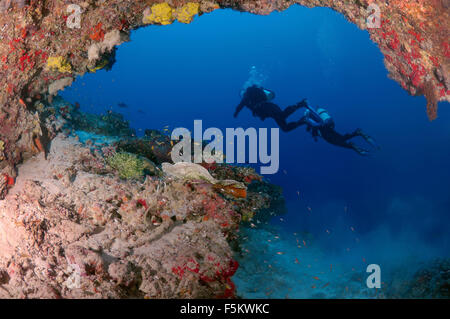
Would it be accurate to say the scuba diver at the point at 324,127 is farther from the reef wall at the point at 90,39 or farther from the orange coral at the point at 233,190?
the orange coral at the point at 233,190

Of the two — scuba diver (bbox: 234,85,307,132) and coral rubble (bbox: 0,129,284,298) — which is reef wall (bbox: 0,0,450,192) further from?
scuba diver (bbox: 234,85,307,132)

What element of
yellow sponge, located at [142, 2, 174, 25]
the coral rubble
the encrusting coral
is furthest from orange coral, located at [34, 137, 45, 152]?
yellow sponge, located at [142, 2, 174, 25]

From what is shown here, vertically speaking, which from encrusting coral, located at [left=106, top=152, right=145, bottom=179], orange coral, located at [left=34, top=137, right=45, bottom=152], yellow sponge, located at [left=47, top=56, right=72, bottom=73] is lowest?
encrusting coral, located at [left=106, top=152, right=145, bottom=179]

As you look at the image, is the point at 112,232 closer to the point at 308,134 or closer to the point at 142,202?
the point at 142,202

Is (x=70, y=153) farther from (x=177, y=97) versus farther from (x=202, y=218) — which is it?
(x=177, y=97)

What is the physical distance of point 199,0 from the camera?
6.56 metres

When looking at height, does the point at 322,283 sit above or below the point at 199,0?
below

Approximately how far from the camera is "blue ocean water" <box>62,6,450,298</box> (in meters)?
8.16

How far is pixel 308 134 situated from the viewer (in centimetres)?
7425

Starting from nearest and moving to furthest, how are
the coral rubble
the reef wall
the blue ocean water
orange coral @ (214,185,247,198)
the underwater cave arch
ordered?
the coral rubble
the underwater cave arch
the reef wall
orange coral @ (214,185,247,198)
the blue ocean water

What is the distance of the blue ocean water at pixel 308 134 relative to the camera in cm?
816

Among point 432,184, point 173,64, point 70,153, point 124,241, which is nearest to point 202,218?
point 124,241

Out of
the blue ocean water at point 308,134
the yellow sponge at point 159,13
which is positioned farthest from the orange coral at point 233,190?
the yellow sponge at point 159,13

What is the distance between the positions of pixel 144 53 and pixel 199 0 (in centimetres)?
13163
